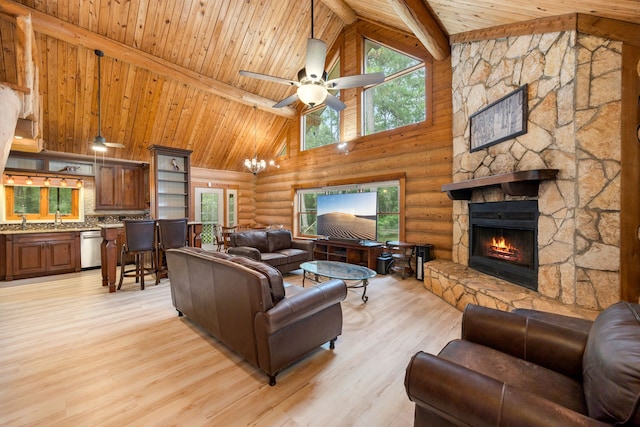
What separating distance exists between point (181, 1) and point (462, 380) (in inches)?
255

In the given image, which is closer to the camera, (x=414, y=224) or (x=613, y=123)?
(x=613, y=123)

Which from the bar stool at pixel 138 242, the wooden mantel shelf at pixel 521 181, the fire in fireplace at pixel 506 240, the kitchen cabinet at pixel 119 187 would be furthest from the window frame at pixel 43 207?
the fire in fireplace at pixel 506 240

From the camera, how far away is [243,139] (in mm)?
8156

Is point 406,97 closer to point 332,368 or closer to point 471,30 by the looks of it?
point 471,30

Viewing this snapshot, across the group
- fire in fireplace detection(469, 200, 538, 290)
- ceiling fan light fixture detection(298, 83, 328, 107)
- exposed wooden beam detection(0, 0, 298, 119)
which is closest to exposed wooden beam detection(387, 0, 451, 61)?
ceiling fan light fixture detection(298, 83, 328, 107)

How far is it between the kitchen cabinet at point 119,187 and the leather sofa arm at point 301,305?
648 centimetres

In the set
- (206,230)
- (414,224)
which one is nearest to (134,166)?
(206,230)

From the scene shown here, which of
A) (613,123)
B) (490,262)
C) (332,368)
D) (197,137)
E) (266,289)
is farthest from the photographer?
(197,137)

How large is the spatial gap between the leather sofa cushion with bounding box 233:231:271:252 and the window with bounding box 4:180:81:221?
4159 millimetres

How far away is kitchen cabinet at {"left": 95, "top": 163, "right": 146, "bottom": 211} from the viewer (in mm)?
6357

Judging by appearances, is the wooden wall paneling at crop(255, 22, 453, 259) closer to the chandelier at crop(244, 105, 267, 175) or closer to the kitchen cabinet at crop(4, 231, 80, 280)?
the chandelier at crop(244, 105, 267, 175)

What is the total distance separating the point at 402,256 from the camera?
505cm

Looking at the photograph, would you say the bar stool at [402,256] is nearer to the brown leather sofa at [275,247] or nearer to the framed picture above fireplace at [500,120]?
the brown leather sofa at [275,247]

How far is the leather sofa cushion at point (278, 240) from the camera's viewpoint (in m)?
5.34
